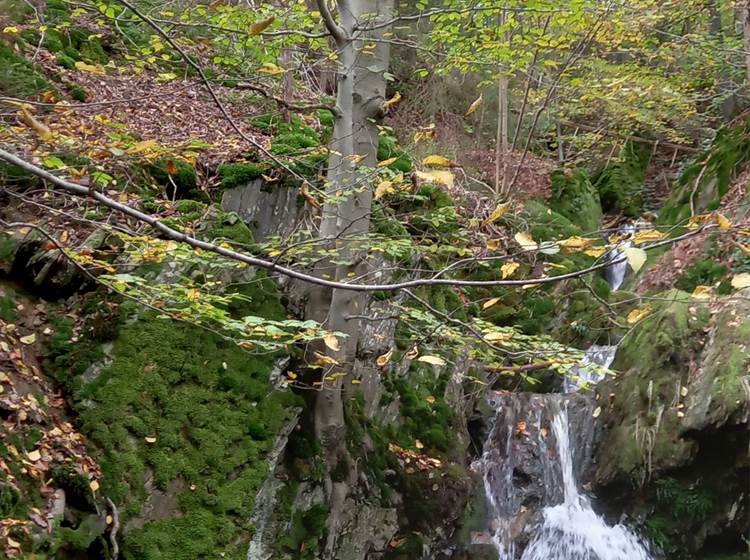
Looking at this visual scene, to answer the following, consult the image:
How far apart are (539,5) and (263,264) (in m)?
2.87

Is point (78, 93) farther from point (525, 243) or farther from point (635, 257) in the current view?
point (635, 257)

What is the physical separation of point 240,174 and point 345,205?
65.5 inches

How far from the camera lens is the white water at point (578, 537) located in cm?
577

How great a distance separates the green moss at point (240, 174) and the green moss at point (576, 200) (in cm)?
729

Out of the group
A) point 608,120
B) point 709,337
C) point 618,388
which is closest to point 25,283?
point 618,388

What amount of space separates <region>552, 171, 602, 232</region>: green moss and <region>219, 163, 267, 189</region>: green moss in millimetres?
7290

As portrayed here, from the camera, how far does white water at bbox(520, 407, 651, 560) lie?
18.9ft

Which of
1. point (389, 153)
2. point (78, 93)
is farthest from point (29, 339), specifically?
point (389, 153)

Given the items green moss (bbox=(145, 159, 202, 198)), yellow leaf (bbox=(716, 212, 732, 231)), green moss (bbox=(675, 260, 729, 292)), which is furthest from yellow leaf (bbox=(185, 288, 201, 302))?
green moss (bbox=(675, 260, 729, 292))

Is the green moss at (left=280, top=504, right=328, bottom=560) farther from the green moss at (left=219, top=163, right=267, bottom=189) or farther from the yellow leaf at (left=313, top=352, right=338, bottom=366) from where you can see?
the green moss at (left=219, top=163, right=267, bottom=189)

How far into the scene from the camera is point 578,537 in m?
5.89

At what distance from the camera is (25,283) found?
3.89 metres

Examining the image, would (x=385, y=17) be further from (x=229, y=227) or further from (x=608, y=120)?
(x=608, y=120)

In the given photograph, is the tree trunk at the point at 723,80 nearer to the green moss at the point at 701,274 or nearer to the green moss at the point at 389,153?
the green moss at the point at 701,274
